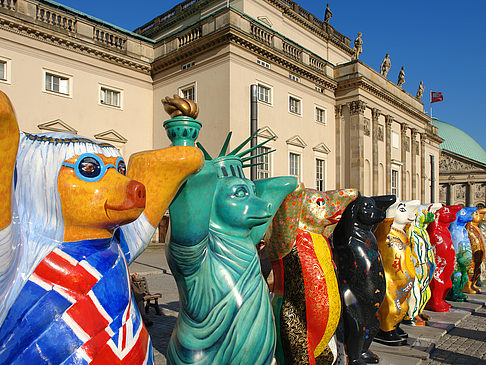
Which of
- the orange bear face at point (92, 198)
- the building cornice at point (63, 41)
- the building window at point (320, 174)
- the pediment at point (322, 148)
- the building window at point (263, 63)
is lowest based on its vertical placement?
the orange bear face at point (92, 198)

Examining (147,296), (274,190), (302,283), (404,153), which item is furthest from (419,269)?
(404,153)

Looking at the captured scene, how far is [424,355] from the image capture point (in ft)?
14.4

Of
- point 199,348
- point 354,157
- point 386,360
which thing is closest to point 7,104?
point 199,348

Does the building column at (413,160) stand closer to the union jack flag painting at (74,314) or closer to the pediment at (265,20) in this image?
the pediment at (265,20)

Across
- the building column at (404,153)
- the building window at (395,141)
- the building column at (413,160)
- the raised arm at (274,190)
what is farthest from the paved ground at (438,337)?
the building column at (413,160)

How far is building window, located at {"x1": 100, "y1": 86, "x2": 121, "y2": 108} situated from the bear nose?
16.4 meters

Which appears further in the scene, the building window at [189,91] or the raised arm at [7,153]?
the building window at [189,91]

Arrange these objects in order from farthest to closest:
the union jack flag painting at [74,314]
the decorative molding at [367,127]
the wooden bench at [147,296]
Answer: the decorative molding at [367,127] → the wooden bench at [147,296] → the union jack flag painting at [74,314]

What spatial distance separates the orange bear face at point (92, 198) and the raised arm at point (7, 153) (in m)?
0.20

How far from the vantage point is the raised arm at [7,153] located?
1.13 meters

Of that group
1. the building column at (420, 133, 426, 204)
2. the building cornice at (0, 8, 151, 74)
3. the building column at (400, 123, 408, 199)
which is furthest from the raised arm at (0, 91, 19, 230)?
the building column at (420, 133, 426, 204)

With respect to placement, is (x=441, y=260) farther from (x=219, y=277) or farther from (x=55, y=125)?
(x=55, y=125)

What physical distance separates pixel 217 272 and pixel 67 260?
0.89 metres

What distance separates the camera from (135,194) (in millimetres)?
1393
